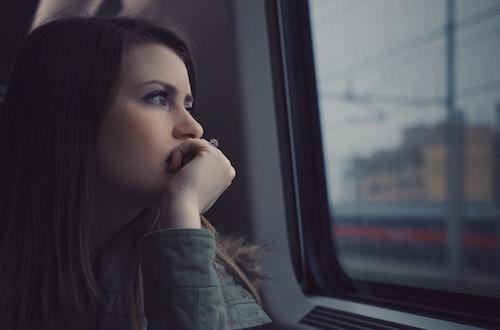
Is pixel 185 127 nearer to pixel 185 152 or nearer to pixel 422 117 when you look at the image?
pixel 185 152

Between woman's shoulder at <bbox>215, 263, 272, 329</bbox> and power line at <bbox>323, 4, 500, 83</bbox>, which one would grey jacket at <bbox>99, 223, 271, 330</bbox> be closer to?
woman's shoulder at <bbox>215, 263, 272, 329</bbox>

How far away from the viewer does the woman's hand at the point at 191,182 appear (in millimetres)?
835

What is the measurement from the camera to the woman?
907 millimetres

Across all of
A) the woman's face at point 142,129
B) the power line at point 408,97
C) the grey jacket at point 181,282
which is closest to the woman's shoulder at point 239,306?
the grey jacket at point 181,282

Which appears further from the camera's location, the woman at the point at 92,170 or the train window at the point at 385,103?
the train window at the point at 385,103

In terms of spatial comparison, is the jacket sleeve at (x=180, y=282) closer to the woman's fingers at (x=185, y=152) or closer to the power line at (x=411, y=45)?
the woman's fingers at (x=185, y=152)

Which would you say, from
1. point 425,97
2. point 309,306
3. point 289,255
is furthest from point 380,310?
point 425,97

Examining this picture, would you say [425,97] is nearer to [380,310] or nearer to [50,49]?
[380,310]

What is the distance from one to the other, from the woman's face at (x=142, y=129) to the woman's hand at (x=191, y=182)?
26 mm

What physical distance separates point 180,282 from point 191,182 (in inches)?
8.2

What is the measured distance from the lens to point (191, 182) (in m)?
0.89

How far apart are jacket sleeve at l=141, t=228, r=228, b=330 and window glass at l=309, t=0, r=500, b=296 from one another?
0.69 meters

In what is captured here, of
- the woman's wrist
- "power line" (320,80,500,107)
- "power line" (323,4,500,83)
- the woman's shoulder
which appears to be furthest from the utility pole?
the woman's wrist

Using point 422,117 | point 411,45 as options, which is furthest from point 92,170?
point 422,117
